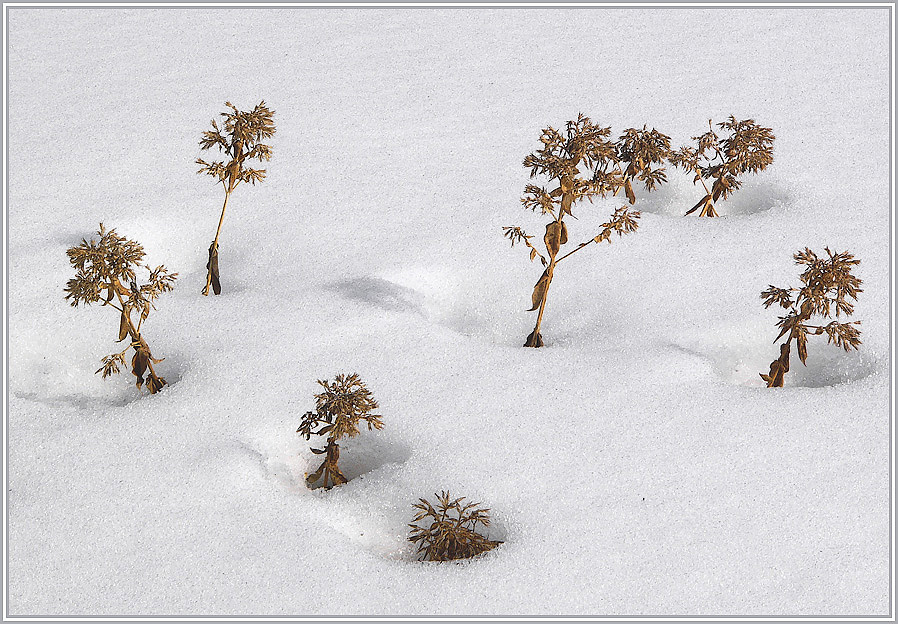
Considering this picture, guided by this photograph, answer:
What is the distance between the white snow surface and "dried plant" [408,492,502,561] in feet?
0.18

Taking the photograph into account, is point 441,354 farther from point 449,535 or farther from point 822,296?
point 822,296

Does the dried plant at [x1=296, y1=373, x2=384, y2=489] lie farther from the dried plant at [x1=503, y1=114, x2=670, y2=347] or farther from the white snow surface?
the dried plant at [x1=503, y1=114, x2=670, y2=347]

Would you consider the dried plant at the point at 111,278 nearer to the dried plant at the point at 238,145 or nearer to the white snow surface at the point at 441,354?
the white snow surface at the point at 441,354

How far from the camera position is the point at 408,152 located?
4.86 meters

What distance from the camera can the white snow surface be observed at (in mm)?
2705

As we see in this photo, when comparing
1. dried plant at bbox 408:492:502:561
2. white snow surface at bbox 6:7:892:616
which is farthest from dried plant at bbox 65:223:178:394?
dried plant at bbox 408:492:502:561

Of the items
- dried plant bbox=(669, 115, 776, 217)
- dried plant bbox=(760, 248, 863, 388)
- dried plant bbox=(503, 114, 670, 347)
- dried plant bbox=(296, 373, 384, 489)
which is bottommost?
dried plant bbox=(296, 373, 384, 489)

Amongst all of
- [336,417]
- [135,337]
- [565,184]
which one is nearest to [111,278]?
[135,337]

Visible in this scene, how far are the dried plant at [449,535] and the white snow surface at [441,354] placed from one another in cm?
5

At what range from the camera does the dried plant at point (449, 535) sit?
2.73 metres

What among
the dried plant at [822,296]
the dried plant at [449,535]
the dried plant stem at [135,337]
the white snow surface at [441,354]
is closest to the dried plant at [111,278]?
the dried plant stem at [135,337]

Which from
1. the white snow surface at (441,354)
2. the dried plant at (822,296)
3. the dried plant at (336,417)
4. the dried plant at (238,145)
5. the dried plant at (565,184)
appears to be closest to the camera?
the white snow surface at (441,354)

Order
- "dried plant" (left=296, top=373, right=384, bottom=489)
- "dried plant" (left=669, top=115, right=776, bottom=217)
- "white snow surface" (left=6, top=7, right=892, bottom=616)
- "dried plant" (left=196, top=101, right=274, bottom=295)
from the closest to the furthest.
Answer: "white snow surface" (left=6, top=7, right=892, bottom=616)
"dried plant" (left=296, top=373, right=384, bottom=489)
"dried plant" (left=196, top=101, right=274, bottom=295)
"dried plant" (left=669, top=115, right=776, bottom=217)

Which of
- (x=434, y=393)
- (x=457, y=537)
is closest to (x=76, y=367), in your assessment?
(x=434, y=393)
